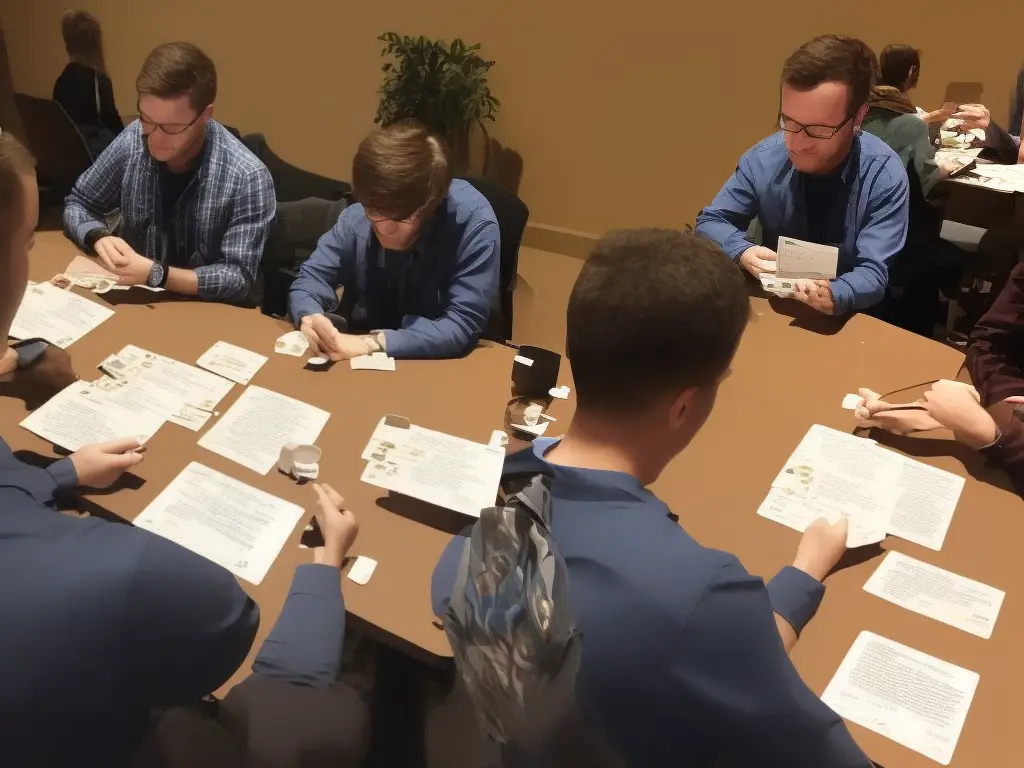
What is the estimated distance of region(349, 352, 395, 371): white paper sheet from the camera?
2.05m

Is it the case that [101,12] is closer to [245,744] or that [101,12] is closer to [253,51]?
[253,51]

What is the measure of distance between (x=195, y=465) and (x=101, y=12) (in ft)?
16.7

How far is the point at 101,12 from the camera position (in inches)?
213

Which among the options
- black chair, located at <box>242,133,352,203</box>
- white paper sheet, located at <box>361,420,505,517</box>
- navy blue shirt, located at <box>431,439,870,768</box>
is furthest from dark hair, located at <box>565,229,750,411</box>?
black chair, located at <box>242,133,352,203</box>

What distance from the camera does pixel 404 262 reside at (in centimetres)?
232

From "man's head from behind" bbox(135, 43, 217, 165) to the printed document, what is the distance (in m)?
2.18

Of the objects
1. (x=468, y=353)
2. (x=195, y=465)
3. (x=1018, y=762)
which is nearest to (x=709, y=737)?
(x=1018, y=762)

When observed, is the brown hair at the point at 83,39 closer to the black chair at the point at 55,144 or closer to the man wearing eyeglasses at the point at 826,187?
the black chair at the point at 55,144

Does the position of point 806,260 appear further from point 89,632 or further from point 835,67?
point 89,632

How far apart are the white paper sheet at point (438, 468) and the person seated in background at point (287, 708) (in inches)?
9.9

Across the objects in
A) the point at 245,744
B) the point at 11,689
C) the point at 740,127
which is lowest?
the point at 245,744

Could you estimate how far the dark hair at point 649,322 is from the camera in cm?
109

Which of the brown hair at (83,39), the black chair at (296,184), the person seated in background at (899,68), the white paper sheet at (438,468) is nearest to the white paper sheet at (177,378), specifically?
the white paper sheet at (438,468)

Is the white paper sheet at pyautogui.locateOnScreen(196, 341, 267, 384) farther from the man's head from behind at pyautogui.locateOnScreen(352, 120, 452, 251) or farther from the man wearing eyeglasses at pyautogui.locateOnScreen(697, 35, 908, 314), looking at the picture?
the man wearing eyeglasses at pyautogui.locateOnScreen(697, 35, 908, 314)
